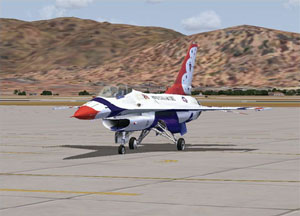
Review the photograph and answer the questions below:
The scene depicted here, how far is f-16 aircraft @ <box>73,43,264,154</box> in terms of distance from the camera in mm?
25797

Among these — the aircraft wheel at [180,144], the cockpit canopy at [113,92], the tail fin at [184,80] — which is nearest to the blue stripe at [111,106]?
the cockpit canopy at [113,92]

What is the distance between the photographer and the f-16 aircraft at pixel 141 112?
25797mm

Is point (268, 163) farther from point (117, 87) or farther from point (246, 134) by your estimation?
point (246, 134)

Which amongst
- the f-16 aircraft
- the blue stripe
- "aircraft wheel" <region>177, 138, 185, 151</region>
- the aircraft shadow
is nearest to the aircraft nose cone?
the f-16 aircraft

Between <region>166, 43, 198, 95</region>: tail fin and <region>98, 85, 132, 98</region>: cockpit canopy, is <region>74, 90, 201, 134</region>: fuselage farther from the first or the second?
<region>166, 43, 198, 95</region>: tail fin

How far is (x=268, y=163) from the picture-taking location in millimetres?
23250

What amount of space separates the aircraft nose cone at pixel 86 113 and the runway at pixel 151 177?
146cm

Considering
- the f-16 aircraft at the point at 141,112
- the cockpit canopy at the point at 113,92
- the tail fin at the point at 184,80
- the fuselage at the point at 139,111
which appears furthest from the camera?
the tail fin at the point at 184,80

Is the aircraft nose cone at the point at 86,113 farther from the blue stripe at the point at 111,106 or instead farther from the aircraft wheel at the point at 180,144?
the aircraft wheel at the point at 180,144

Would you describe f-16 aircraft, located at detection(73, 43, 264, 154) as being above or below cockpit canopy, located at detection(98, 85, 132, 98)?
below

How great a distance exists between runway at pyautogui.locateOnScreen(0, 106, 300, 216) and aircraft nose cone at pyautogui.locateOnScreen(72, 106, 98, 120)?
1465 millimetres

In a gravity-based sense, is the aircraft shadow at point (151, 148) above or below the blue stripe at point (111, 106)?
below

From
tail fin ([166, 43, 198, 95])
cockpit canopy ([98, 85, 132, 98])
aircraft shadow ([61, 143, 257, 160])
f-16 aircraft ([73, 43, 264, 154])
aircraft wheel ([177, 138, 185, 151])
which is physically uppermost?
tail fin ([166, 43, 198, 95])

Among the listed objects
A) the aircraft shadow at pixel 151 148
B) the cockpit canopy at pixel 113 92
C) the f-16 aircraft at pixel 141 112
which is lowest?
the aircraft shadow at pixel 151 148
